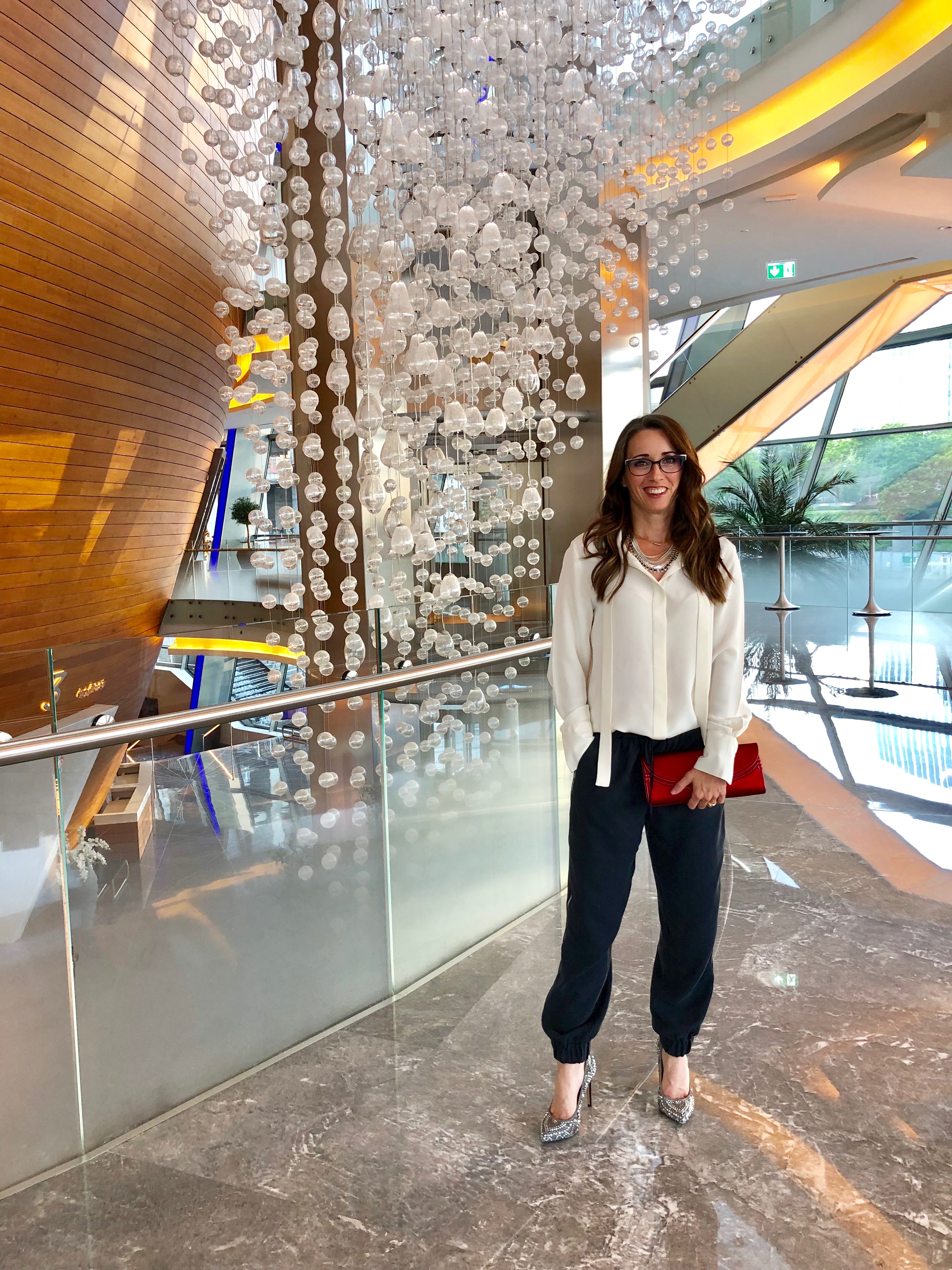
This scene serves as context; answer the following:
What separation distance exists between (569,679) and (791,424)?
1313 cm

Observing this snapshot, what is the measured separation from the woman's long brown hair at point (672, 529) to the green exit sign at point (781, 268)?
8099 millimetres

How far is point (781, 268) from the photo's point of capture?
29.7 feet

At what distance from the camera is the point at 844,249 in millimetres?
8656

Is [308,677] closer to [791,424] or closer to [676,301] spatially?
[676,301]

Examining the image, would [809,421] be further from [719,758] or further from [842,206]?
[719,758]

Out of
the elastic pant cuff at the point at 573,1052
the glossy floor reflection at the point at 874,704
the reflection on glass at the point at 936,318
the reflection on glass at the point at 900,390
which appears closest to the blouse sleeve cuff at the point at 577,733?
the elastic pant cuff at the point at 573,1052

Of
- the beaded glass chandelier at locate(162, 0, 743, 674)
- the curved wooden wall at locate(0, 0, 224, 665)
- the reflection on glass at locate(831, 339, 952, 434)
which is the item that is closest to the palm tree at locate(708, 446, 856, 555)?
the reflection on glass at locate(831, 339, 952, 434)

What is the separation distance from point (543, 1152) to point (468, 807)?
1.10 m

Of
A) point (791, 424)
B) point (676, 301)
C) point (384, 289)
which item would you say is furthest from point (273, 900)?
→ point (791, 424)

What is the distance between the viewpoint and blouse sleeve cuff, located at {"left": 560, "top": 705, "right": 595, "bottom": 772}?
1766 millimetres

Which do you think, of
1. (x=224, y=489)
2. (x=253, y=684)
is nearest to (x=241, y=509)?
(x=224, y=489)

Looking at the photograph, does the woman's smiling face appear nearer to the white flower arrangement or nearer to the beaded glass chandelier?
the beaded glass chandelier

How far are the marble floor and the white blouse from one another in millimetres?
669

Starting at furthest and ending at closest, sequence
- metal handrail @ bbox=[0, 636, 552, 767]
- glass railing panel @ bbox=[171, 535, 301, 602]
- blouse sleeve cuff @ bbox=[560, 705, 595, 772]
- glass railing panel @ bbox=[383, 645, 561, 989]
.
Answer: glass railing panel @ bbox=[171, 535, 301, 602] < glass railing panel @ bbox=[383, 645, 561, 989] < blouse sleeve cuff @ bbox=[560, 705, 595, 772] < metal handrail @ bbox=[0, 636, 552, 767]
